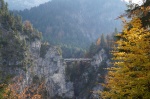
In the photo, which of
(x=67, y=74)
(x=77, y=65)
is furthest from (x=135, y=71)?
(x=77, y=65)

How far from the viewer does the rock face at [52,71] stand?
13277cm

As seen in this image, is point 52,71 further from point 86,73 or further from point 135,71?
point 135,71

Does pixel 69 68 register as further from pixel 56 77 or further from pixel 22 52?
pixel 22 52

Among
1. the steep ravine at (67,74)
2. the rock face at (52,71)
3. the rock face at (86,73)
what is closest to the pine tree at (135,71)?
the rock face at (52,71)

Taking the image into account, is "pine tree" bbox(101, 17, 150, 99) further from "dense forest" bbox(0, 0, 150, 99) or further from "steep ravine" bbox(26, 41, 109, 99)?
"steep ravine" bbox(26, 41, 109, 99)

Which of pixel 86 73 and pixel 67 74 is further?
pixel 67 74

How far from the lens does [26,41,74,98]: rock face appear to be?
132775 millimetres

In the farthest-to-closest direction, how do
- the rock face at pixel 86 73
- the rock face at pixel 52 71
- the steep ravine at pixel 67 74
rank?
the rock face at pixel 86 73 → the steep ravine at pixel 67 74 → the rock face at pixel 52 71

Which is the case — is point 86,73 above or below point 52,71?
below

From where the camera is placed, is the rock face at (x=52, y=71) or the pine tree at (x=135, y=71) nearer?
the pine tree at (x=135, y=71)

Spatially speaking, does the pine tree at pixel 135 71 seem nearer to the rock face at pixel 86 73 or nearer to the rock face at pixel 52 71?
the rock face at pixel 52 71

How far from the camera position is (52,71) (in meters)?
144

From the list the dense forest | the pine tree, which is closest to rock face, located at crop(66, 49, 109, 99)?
the dense forest

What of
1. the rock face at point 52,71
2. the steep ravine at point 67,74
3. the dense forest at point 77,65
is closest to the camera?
the dense forest at point 77,65
